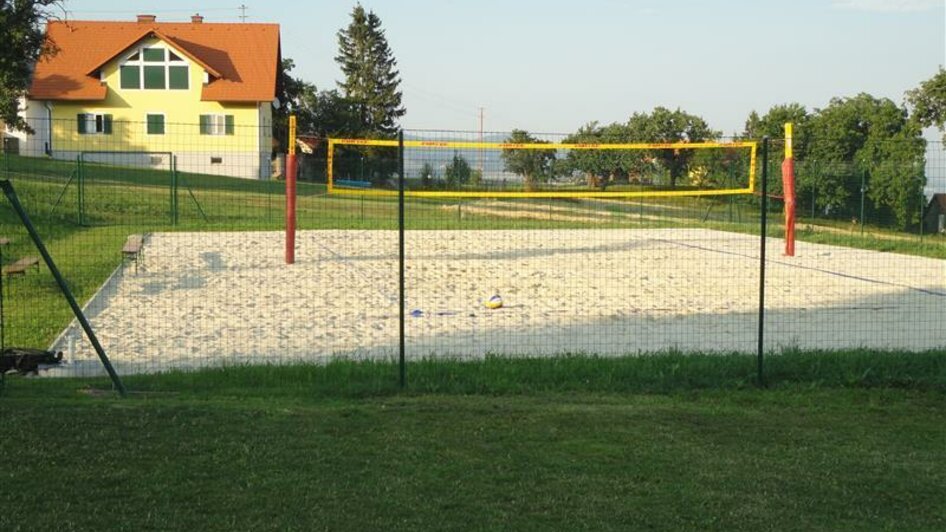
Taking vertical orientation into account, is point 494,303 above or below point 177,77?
below

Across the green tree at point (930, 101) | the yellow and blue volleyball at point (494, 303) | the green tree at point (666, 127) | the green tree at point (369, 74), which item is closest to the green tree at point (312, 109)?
the green tree at point (369, 74)

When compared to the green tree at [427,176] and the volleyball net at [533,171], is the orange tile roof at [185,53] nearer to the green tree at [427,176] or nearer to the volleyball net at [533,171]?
the volleyball net at [533,171]

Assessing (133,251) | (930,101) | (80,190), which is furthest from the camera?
(930,101)

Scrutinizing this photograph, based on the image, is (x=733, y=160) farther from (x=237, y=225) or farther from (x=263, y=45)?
(x=263, y=45)

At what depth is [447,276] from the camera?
1628 centimetres

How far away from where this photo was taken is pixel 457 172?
12805mm

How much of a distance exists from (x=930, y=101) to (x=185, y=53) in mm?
36752

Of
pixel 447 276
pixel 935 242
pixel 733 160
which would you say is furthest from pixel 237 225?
pixel 935 242

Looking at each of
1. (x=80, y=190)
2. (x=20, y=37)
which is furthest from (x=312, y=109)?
(x=80, y=190)

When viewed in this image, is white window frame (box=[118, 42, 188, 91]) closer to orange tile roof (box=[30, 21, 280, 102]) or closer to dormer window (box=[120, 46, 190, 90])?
dormer window (box=[120, 46, 190, 90])

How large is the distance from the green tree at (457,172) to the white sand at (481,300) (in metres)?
1.60

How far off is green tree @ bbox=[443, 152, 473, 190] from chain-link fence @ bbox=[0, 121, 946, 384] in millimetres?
71

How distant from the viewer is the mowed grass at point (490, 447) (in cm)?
511

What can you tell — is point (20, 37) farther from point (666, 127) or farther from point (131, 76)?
point (666, 127)
